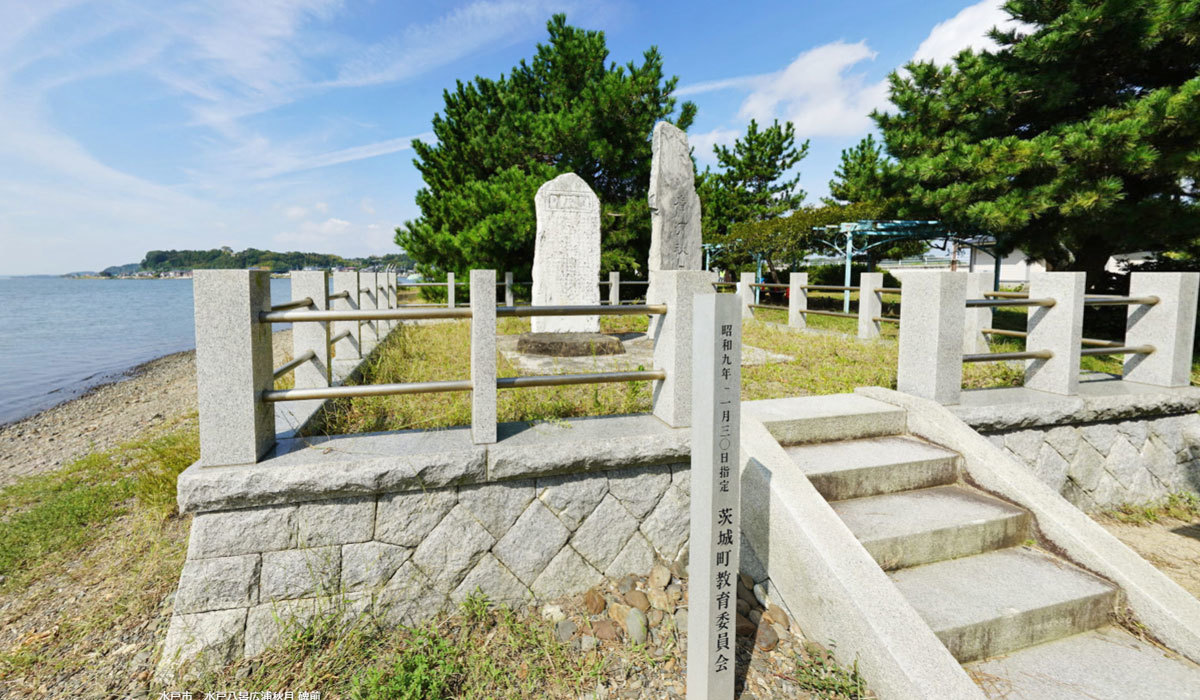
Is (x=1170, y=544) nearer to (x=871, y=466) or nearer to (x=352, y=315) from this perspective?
(x=871, y=466)

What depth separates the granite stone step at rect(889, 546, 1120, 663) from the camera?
7.77ft

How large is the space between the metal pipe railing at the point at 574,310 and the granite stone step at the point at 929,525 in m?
1.49

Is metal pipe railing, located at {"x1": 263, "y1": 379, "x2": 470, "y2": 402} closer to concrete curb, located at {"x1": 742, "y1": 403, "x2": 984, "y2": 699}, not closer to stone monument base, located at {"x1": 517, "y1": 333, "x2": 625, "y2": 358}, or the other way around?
concrete curb, located at {"x1": 742, "y1": 403, "x2": 984, "y2": 699}

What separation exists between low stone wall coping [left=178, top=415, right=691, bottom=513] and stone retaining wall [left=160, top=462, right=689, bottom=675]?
82mm

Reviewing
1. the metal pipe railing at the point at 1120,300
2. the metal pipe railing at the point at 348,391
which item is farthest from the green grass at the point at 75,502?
the metal pipe railing at the point at 1120,300

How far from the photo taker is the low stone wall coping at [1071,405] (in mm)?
3844

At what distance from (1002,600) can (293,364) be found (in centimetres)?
402

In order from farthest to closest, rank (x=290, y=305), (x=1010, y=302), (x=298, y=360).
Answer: (x=1010, y=302), (x=298, y=360), (x=290, y=305)

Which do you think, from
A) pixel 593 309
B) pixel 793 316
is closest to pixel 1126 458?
pixel 593 309

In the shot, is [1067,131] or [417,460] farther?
[1067,131]

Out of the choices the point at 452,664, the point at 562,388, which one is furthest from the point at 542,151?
the point at 452,664

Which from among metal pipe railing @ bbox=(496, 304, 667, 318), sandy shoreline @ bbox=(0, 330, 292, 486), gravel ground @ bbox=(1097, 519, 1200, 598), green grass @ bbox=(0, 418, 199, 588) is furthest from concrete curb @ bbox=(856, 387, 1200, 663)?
sandy shoreline @ bbox=(0, 330, 292, 486)

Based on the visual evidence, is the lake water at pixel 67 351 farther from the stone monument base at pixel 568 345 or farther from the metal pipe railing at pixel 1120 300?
the metal pipe railing at pixel 1120 300

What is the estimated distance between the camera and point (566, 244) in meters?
9.31
